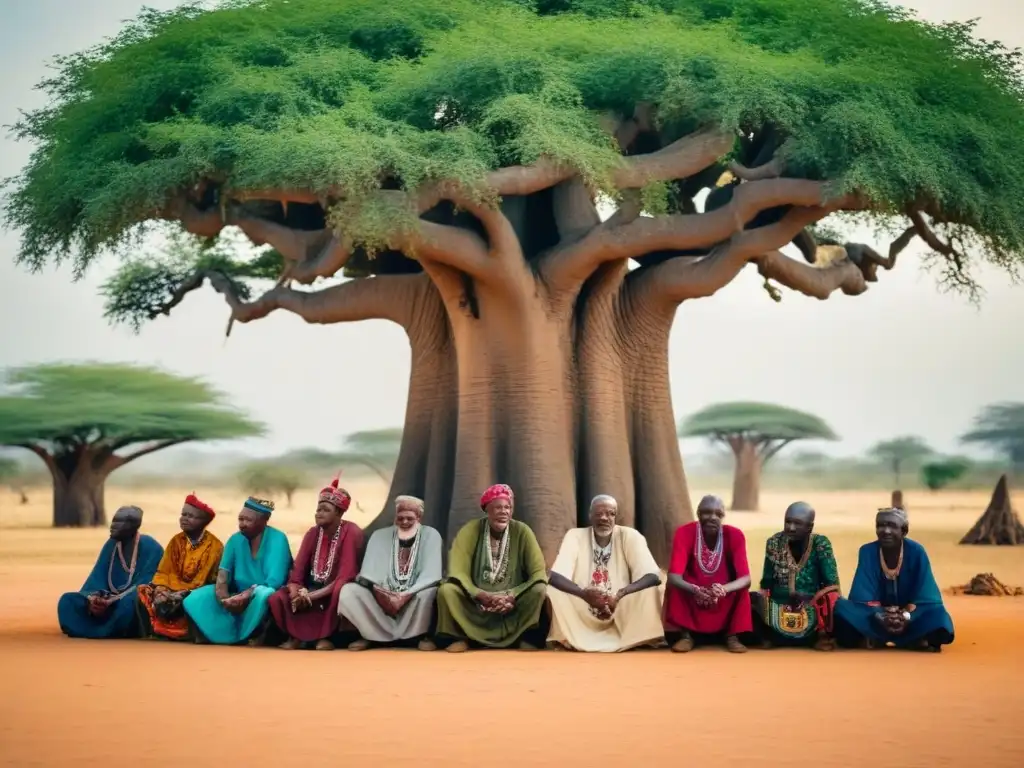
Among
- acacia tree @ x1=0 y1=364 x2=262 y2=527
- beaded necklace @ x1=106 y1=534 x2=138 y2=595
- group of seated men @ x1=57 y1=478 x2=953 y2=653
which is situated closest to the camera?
group of seated men @ x1=57 y1=478 x2=953 y2=653

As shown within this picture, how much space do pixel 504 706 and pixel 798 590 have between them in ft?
10.9

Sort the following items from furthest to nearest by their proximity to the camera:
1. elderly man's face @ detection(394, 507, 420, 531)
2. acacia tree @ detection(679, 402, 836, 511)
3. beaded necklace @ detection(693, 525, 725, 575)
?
1. acacia tree @ detection(679, 402, 836, 511)
2. elderly man's face @ detection(394, 507, 420, 531)
3. beaded necklace @ detection(693, 525, 725, 575)

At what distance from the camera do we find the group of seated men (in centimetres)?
1041

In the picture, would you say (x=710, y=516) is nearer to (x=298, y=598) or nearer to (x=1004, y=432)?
(x=298, y=598)

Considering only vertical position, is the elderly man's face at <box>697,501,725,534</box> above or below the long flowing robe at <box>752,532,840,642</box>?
above

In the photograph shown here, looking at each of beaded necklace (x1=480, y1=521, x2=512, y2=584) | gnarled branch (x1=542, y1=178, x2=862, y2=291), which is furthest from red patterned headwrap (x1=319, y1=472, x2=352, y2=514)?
gnarled branch (x1=542, y1=178, x2=862, y2=291)

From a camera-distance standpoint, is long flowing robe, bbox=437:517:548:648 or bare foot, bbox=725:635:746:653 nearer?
bare foot, bbox=725:635:746:653

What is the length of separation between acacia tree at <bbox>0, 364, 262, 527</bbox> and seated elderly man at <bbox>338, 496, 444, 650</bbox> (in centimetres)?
2652

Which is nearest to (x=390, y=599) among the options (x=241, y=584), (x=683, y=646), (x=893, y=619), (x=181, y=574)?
(x=241, y=584)

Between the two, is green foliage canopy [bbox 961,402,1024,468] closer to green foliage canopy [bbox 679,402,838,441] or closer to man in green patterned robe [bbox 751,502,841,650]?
green foliage canopy [bbox 679,402,838,441]

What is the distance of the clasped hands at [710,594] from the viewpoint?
1030 centimetres

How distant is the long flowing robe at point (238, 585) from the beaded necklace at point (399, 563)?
2.48 ft

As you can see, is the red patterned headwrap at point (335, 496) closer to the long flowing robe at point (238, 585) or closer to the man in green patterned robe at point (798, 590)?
the long flowing robe at point (238, 585)

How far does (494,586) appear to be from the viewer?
10602 millimetres
